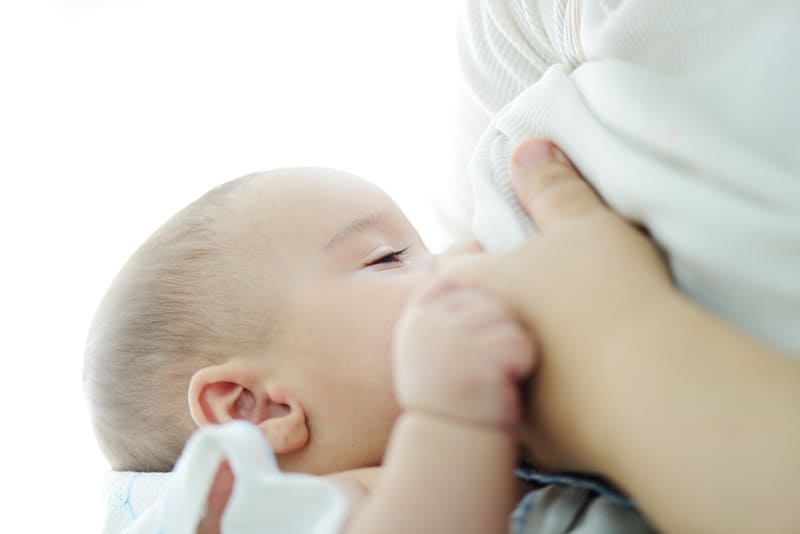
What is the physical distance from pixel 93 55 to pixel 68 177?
0.88 feet

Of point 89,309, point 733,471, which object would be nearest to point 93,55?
point 89,309

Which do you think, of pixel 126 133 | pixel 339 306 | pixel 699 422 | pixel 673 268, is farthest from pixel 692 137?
pixel 126 133

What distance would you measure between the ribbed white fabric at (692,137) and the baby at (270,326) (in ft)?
0.53

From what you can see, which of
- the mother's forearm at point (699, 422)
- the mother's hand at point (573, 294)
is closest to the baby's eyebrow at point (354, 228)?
the mother's hand at point (573, 294)

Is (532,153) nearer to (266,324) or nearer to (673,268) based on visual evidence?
(673,268)

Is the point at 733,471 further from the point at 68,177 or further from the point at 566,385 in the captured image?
the point at 68,177

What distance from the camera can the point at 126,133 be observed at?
1.64 metres

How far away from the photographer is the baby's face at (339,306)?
0.76 metres

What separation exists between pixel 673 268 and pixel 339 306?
340 millimetres

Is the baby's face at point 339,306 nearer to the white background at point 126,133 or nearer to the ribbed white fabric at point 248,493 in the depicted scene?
the ribbed white fabric at point 248,493

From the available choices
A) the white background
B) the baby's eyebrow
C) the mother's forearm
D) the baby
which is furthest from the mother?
the white background

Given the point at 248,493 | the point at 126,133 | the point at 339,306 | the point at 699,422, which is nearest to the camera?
the point at 699,422

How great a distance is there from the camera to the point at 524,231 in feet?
2.13

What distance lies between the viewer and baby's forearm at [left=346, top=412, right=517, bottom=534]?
51 cm
